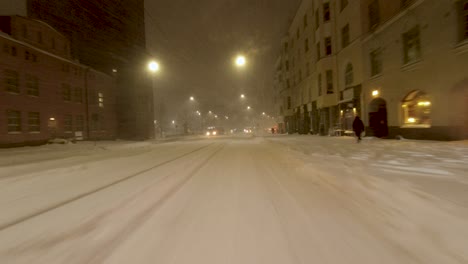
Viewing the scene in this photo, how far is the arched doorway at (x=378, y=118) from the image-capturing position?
24.0 metres

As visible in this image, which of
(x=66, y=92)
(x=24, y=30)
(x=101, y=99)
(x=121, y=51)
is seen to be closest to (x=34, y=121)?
(x=66, y=92)

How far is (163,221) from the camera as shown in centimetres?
421

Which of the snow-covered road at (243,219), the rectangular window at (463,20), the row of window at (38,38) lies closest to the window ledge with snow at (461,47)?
the rectangular window at (463,20)

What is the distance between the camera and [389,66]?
2125 cm

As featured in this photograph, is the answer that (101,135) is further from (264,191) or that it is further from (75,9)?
(264,191)

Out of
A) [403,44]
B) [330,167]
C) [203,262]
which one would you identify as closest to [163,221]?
[203,262]

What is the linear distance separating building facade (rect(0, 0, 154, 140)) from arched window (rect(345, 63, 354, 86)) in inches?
1152

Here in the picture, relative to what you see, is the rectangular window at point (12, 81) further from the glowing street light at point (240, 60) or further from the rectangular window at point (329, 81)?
the rectangular window at point (329, 81)

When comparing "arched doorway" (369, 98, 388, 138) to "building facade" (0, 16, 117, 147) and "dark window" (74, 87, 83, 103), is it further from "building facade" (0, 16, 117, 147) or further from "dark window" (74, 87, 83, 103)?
"dark window" (74, 87, 83, 103)

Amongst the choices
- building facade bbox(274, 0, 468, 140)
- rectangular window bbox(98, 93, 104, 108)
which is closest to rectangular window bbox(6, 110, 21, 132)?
rectangular window bbox(98, 93, 104, 108)

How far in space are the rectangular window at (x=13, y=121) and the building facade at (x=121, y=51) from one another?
17.3m

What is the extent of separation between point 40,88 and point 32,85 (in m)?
0.91

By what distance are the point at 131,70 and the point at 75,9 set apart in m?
10.4

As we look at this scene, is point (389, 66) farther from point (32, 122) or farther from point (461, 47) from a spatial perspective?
point (32, 122)
